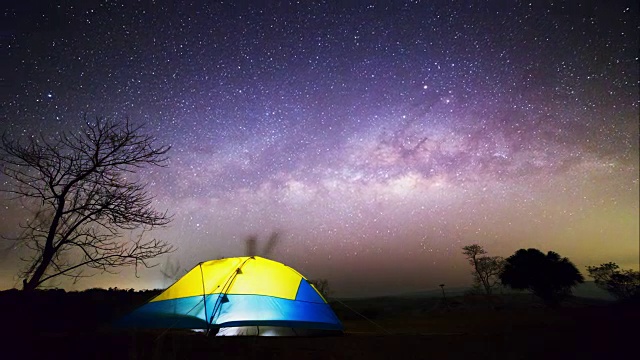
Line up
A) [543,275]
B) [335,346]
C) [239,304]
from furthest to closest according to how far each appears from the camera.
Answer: [543,275], [239,304], [335,346]

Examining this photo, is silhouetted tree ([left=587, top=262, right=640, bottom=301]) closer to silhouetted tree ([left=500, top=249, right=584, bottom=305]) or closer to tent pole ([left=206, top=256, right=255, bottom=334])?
silhouetted tree ([left=500, top=249, right=584, bottom=305])

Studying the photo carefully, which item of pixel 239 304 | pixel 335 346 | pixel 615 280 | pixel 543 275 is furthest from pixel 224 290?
pixel 615 280

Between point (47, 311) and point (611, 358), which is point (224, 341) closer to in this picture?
point (611, 358)

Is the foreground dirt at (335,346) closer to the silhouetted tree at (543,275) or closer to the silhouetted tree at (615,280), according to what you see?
the silhouetted tree at (543,275)

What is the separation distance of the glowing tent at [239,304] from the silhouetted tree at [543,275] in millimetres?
28163

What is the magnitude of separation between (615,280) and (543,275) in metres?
13.0

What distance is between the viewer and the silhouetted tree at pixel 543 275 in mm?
26297

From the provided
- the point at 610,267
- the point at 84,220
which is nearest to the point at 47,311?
the point at 84,220

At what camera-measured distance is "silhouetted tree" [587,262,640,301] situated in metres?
31.0

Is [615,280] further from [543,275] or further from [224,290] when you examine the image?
[224,290]

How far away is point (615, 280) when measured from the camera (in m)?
32.2

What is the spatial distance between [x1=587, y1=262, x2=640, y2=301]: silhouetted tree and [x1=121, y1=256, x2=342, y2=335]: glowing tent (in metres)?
38.4

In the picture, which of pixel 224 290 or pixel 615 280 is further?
pixel 615 280

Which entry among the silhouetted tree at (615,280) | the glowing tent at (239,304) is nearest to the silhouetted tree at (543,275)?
the silhouetted tree at (615,280)
